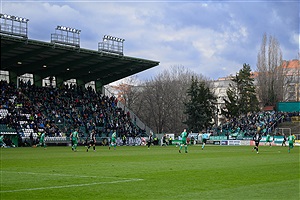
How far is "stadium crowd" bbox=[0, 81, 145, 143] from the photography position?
62.7 m

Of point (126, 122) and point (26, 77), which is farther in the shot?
point (126, 122)

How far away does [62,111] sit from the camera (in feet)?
230

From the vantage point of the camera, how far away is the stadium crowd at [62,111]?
206 feet

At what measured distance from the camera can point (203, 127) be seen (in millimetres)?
92688

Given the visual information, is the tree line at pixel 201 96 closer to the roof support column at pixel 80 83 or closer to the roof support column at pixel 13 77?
the roof support column at pixel 80 83

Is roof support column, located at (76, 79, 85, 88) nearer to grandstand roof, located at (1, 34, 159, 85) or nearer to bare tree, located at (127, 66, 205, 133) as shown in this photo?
grandstand roof, located at (1, 34, 159, 85)

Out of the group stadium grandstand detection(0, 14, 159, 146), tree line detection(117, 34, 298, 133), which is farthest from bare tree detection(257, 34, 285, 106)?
stadium grandstand detection(0, 14, 159, 146)

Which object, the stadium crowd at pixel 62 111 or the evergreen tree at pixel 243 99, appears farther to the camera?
the evergreen tree at pixel 243 99

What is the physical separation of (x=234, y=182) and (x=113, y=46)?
2299 inches

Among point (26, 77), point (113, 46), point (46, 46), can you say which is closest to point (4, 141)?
point (46, 46)

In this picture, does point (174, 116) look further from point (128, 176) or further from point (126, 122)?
point (128, 176)

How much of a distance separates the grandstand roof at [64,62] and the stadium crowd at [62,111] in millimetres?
2546

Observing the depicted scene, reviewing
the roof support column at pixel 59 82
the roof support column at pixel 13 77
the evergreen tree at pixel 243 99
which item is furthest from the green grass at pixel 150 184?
the evergreen tree at pixel 243 99

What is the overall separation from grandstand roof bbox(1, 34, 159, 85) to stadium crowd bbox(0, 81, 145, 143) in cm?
255
